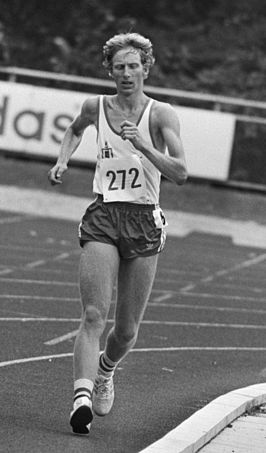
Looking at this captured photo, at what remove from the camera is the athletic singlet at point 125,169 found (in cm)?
761

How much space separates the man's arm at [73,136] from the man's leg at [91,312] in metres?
0.50

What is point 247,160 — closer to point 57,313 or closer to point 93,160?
point 93,160

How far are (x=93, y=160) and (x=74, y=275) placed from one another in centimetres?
814

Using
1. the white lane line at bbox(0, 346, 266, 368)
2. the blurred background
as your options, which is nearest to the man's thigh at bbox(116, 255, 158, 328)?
the white lane line at bbox(0, 346, 266, 368)

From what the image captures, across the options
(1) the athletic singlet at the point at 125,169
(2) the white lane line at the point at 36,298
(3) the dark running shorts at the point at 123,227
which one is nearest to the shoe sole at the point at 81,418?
(3) the dark running shorts at the point at 123,227

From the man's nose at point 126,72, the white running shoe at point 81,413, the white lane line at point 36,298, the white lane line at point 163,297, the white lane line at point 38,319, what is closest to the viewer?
the white running shoe at point 81,413

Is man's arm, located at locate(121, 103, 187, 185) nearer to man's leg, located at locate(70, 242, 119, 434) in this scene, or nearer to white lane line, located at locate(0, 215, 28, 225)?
man's leg, located at locate(70, 242, 119, 434)

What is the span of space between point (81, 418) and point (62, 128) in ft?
53.9

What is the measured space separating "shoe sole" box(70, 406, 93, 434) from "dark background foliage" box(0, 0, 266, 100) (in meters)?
24.5

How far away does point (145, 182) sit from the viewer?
765 centimetres

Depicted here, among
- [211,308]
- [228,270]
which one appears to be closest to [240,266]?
[228,270]

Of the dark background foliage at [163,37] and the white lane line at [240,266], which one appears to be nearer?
the white lane line at [240,266]

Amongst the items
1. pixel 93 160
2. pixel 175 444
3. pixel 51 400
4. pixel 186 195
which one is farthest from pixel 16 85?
pixel 175 444

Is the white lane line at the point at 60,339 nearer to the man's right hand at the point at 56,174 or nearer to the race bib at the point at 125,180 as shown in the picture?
the man's right hand at the point at 56,174
